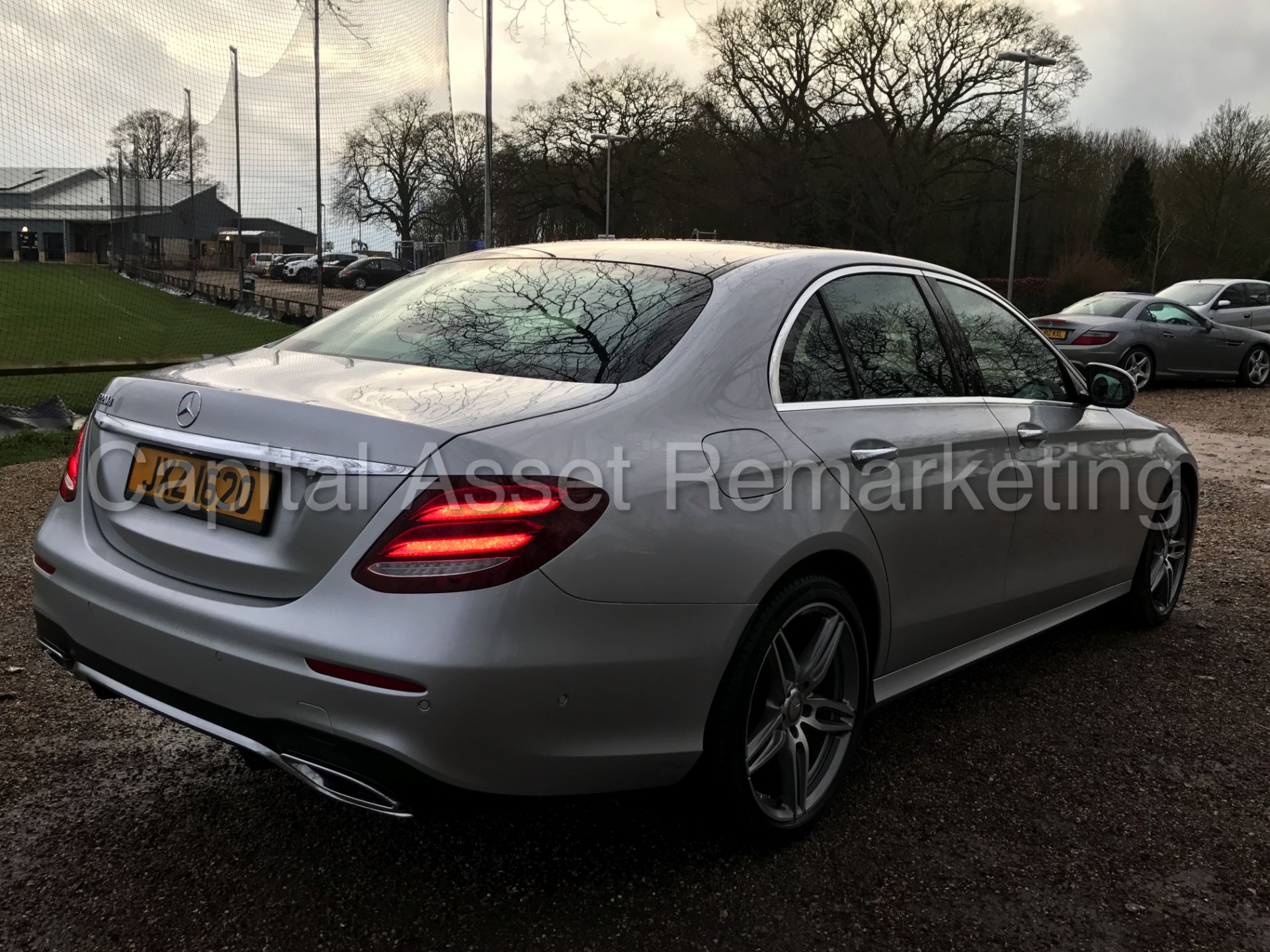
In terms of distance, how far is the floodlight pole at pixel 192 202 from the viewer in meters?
13.6

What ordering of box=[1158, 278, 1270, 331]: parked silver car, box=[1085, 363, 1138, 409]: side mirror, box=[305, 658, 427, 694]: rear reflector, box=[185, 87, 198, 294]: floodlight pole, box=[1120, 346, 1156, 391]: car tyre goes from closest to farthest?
box=[305, 658, 427, 694]: rear reflector → box=[1085, 363, 1138, 409]: side mirror → box=[185, 87, 198, 294]: floodlight pole → box=[1120, 346, 1156, 391]: car tyre → box=[1158, 278, 1270, 331]: parked silver car

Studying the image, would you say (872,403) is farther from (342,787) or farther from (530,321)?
(342,787)

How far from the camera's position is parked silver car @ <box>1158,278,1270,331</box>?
19.1m

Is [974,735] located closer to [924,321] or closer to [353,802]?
[924,321]

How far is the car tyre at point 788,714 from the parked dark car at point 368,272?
4674 cm

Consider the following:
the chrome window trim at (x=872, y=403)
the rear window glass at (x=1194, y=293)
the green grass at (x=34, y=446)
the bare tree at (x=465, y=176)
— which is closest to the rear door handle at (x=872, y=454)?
the chrome window trim at (x=872, y=403)

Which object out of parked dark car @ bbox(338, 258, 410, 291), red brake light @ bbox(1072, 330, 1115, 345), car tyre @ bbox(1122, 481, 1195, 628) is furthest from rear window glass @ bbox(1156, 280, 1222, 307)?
parked dark car @ bbox(338, 258, 410, 291)

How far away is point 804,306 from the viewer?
3084 mm

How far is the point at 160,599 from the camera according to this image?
246 centimetres

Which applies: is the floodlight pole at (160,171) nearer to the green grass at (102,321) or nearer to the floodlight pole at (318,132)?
the green grass at (102,321)

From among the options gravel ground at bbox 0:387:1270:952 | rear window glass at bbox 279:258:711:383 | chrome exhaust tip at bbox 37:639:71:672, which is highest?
rear window glass at bbox 279:258:711:383

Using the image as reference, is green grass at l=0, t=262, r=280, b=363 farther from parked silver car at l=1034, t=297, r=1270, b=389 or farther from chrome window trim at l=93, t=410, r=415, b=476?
chrome window trim at l=93, t=410, r=415, b=476

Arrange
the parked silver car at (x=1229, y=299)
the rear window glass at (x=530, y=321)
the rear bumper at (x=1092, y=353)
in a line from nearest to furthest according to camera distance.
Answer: the rear window glass at (x=530, y=321), the rear bumper at (x=1092, y=353), the parked silver car at (x=1229, y=299)

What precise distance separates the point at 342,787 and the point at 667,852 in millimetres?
A: 951
